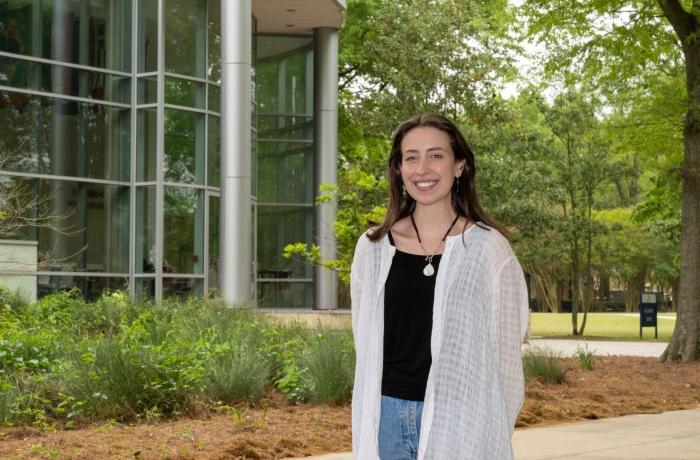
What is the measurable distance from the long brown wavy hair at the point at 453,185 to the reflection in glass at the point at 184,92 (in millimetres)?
21439

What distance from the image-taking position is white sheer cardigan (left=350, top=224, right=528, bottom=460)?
Result: 10.9 feet

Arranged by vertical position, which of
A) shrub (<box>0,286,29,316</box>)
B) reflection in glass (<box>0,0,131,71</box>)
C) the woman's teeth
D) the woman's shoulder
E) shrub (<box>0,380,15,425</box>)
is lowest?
shrub (<box>0,380,15,425</box>)

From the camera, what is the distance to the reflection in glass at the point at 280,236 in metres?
32.1

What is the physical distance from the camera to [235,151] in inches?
976

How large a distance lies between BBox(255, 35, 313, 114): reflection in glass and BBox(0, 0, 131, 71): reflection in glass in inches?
331

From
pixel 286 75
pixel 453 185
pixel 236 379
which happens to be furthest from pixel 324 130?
pixel 453 185

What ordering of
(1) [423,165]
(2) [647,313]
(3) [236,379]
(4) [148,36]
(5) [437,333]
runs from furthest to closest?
(2) [647,313] → (4) [148,36] → (3) [236,379] → (1) [423,165] → (5) [437,333]

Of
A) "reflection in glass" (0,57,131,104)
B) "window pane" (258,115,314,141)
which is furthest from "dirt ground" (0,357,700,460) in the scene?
"window pane" (258,115,314,141)

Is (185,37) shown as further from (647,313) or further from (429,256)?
(429,256)

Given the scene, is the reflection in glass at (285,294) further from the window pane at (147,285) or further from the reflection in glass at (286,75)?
the window pane at (147,285)

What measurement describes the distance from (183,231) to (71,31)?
468cm

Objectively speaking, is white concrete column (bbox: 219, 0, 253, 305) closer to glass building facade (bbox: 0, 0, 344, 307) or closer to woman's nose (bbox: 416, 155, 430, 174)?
glass building facade (bbox: 0, 0, 344, 307)

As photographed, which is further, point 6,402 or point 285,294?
point 285,294

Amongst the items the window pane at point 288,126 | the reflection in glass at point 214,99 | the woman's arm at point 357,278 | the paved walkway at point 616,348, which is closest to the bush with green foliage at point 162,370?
the woman's arm at point 357,278
